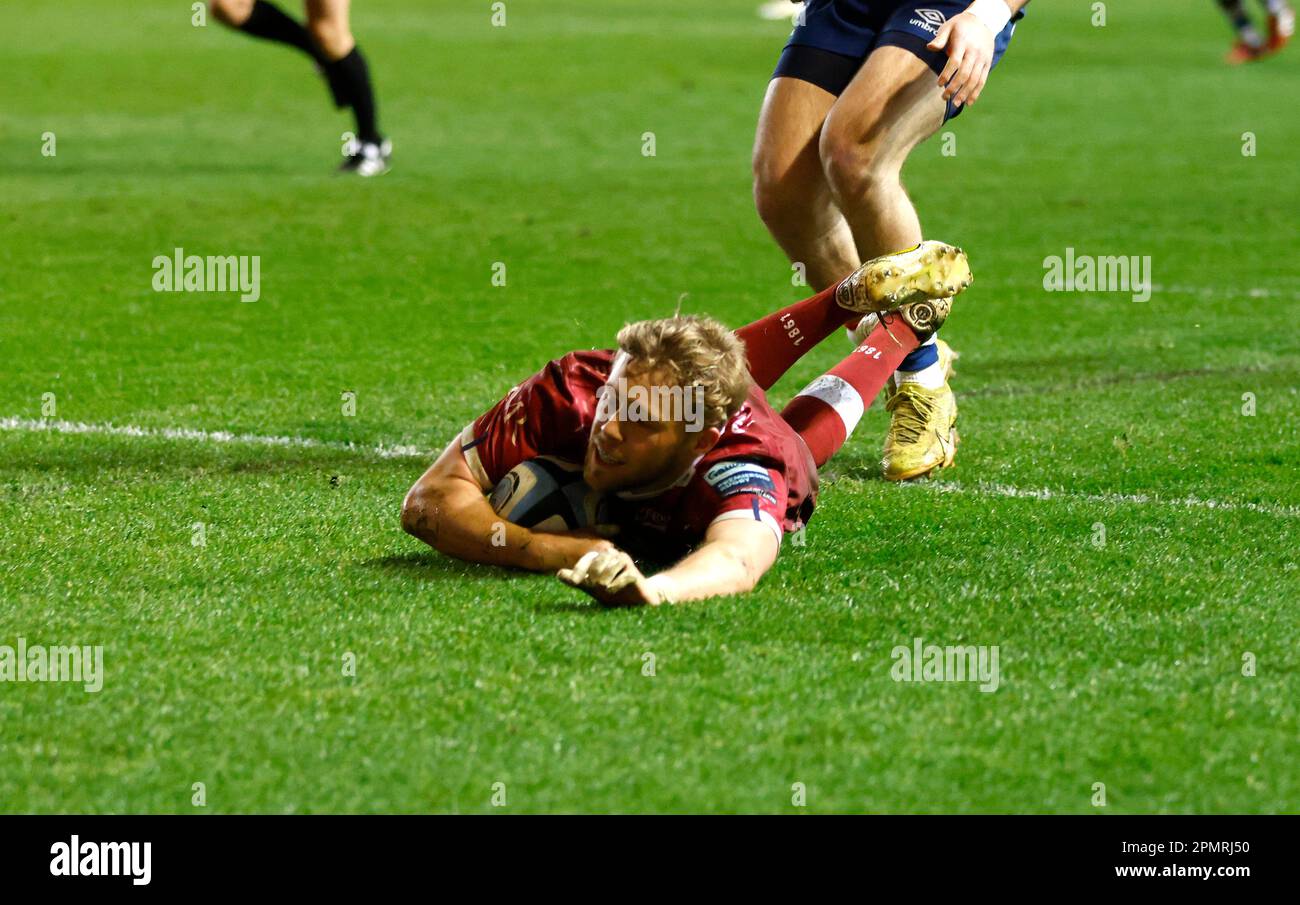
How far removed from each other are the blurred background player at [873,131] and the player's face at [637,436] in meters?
1.56

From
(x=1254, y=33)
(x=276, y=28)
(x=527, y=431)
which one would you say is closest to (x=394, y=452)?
(x=527, y=431)

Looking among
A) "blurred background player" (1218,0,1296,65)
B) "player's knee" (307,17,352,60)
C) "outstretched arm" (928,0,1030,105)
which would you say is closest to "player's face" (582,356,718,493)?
"outstretched arm" (928,0,1030,105)

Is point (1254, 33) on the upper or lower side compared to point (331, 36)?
upper

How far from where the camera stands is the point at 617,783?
3.38 m

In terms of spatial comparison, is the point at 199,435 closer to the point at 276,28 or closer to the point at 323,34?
the point at 323,34

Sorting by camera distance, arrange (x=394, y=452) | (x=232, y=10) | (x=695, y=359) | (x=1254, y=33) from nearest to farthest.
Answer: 1. (x=695, y=359)
2. (x=394, y=452)
3. (x=232, y=10)
4. (x=1254, y=33)

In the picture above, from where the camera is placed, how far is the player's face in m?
4.46

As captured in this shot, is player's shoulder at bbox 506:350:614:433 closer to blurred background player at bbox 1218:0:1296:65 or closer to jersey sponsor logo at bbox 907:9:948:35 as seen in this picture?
jersey sponsor logo at bbox 907:9:948:35

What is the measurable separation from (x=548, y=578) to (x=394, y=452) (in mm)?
1845

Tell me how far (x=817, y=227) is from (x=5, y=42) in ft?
57.4

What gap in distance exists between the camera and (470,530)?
15.5 feet

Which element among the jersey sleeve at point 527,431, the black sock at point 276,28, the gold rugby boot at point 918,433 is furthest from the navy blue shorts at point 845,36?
the black sock at point 276,28
